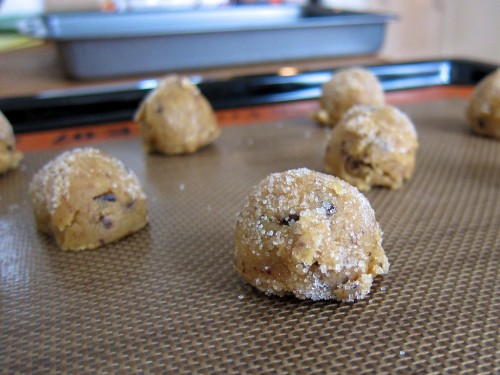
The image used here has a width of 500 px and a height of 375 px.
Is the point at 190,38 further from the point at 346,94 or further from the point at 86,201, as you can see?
the point at 86,201

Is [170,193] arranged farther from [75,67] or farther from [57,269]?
[75,67]

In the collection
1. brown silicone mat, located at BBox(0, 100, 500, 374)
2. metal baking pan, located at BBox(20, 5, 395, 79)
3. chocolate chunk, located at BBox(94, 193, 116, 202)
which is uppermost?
metal baking pan, located at BBox(20, 5, 395, 79)

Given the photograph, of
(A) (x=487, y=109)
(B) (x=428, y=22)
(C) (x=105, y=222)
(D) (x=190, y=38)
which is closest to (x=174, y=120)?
(C) (x=105, y=222)

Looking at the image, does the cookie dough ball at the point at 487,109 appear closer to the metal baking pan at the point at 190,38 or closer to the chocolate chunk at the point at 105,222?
the metal baking pan at the point at 190,38

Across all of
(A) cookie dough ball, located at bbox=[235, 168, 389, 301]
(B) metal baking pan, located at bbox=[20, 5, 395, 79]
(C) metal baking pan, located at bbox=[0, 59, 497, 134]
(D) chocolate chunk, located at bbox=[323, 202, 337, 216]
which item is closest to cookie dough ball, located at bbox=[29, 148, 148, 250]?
(A) cookie dough ball, located at bbox=[235, 168, 389, 301]

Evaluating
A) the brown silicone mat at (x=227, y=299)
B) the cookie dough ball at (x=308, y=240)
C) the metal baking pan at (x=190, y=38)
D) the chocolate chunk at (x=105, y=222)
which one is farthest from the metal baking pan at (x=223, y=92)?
the cookie dough ball at (x=308, y=240)

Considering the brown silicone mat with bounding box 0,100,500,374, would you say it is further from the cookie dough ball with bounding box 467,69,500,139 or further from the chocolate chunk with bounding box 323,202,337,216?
the cookie dough ball with bounding box 467,69,500,139
